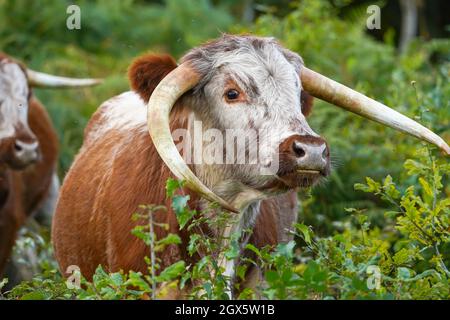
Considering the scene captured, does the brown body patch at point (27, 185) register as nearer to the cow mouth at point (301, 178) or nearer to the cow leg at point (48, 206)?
the cow leg at point (48, 206)

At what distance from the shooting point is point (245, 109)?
609 cm

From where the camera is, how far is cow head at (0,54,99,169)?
30.3 feet

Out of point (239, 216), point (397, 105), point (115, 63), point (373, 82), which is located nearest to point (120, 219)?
point (239, 216)

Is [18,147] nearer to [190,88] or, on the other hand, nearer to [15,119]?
[15,119]

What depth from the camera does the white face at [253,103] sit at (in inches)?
233

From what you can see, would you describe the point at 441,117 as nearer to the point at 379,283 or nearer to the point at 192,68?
the point at 192,68

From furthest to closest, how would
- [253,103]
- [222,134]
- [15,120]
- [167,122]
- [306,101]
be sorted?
1. [15,120]
2. [306,101]
3. [222,134]
4. [253,103]
5. [167,122]

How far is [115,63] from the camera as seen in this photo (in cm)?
1686

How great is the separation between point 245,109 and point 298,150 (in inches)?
21.2

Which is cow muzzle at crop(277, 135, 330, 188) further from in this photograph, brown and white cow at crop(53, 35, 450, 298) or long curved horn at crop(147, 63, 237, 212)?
long curved horn at crop(147, 63, 237, 212)

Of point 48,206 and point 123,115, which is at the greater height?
point 123,115

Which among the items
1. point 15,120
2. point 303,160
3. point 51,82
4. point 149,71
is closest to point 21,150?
point 15,120
